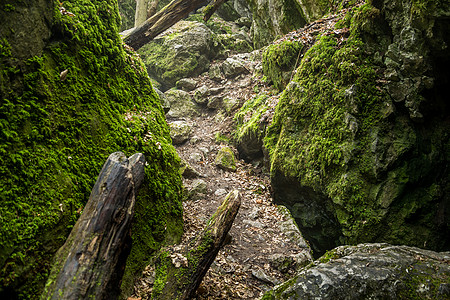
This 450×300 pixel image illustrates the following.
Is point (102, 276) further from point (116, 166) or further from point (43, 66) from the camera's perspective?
point (43, 66)

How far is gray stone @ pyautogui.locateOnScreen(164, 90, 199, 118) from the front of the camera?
1156 centimetres

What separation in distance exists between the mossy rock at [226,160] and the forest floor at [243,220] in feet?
0.61

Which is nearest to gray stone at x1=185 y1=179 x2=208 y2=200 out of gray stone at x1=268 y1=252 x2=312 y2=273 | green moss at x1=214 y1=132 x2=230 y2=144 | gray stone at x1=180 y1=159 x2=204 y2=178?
gray stone at x1=180 y1=159 x2=204 y2=178

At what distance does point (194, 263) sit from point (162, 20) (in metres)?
8.33

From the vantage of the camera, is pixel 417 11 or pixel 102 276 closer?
pixel 102 276

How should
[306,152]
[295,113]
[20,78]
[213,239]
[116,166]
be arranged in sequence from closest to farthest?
[116,166]
[20,78]
[213,239]
[306,152]
[295,113]

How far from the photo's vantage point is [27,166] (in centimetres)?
247

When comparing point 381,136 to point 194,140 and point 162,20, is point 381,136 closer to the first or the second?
point 194,140

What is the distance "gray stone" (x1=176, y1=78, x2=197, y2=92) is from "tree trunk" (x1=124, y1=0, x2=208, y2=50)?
14.4 feet

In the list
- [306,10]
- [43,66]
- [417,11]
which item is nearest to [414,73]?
[417,11]

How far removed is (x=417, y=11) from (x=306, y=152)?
143 inches

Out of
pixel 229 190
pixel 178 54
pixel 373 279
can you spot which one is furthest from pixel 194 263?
pixel 178 54

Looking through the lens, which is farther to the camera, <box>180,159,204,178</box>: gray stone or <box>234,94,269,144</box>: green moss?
<box>234,94,269,144</box>: green moss

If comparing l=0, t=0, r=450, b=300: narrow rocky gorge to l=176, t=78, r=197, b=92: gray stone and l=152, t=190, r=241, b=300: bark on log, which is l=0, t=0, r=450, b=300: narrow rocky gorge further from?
l=176, t=78, r=197, b=92: gray stone
